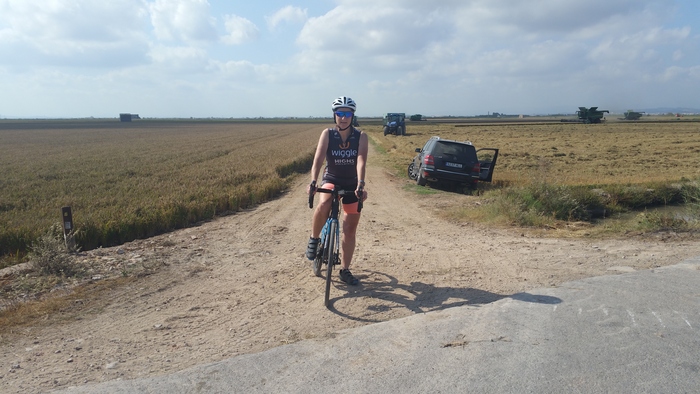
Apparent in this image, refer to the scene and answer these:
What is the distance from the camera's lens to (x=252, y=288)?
550 cm

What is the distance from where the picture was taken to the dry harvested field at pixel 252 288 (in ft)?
13.0

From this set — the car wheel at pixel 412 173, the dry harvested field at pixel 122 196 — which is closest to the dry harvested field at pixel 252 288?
the dry harvested field at pixel 122 196

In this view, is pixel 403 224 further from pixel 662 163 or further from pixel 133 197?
pixel 662 163

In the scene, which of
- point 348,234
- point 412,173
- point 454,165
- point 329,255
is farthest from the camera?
point 412,173

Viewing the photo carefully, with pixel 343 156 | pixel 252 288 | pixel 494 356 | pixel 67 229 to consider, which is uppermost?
pixel 343 156

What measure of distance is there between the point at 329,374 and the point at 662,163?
23.2 m

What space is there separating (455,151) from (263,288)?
10605 mm

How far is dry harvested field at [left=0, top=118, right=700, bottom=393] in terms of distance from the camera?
13.0 ft

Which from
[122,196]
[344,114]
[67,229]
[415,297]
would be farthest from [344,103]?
[122,196]

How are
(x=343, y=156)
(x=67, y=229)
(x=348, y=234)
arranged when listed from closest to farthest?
(x=343, y=156) < (x=348, y=234) < (x=67, y=229)

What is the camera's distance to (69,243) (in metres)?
7.06

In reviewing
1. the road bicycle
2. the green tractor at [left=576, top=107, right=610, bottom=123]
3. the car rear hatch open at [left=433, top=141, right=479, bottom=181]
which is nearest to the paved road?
the road bicycle

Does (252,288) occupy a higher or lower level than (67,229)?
lower

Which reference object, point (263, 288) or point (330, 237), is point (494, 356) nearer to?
point (330, 237)
